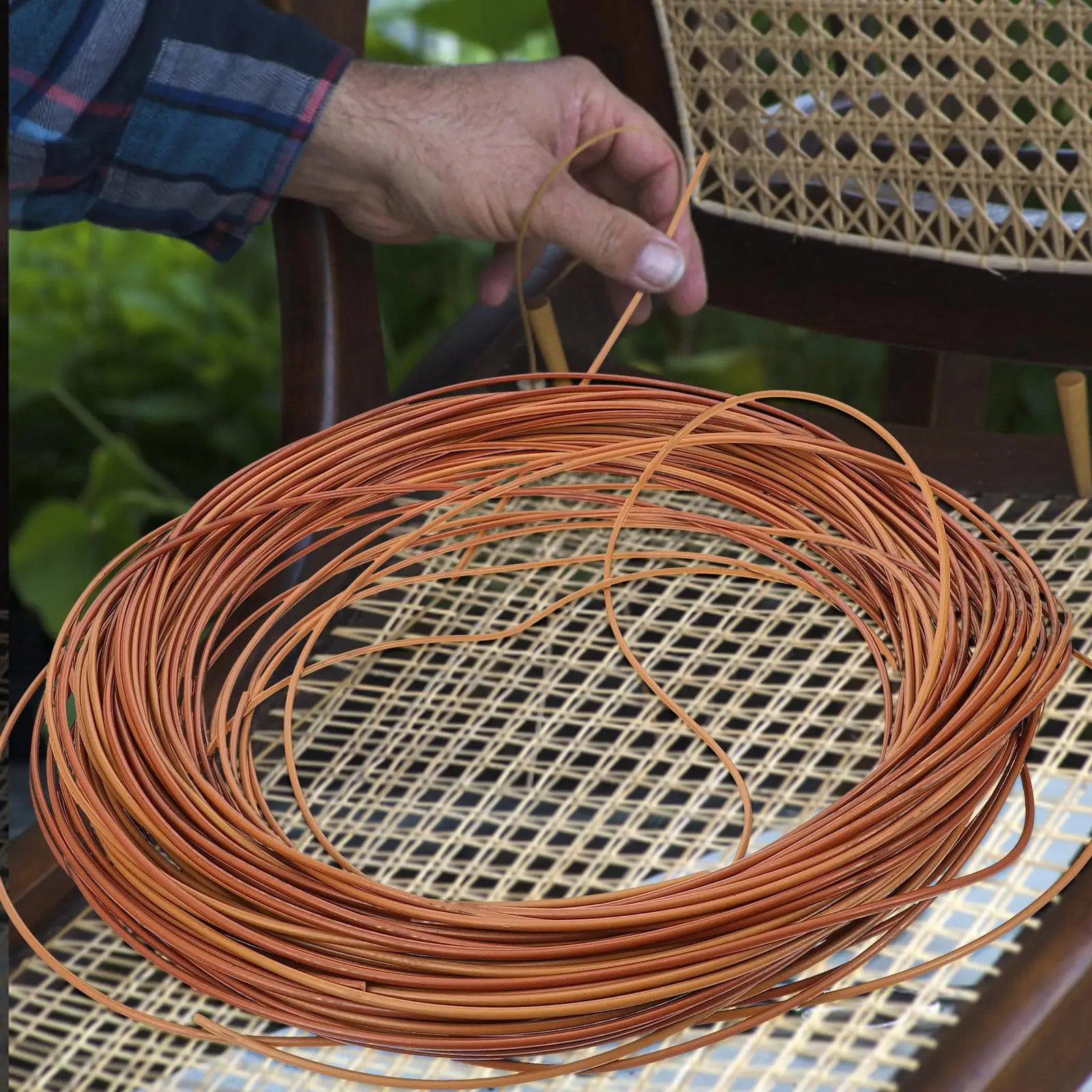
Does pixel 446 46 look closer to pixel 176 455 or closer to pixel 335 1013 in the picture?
pixel 176 455

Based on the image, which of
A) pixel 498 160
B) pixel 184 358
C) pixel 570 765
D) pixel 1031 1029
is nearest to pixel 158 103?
pixel 498 160

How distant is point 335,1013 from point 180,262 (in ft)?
4.06

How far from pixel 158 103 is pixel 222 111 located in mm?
27

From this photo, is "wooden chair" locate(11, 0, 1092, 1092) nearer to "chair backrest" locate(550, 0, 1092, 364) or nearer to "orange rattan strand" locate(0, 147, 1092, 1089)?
"chair backrest" locate(550, 0, 1092, 364)

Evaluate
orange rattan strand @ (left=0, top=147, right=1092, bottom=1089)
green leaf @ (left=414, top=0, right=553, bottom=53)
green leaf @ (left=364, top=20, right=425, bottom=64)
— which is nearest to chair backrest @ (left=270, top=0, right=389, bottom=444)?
orange rattan strand @ (left=0, top=147, right=1092, bottom=1089)

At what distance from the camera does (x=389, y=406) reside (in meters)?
0.44

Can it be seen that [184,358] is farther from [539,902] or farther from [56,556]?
[539,902]

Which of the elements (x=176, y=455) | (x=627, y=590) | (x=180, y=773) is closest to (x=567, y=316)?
(x=627, y=590)

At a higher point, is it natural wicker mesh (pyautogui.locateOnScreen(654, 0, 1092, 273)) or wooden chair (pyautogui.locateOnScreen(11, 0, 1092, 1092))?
natural wicker mesh (pyautogui.locateOnScreen(654, 0, 1092, 273))

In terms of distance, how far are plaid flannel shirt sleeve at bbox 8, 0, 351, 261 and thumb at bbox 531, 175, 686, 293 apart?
0.11 m

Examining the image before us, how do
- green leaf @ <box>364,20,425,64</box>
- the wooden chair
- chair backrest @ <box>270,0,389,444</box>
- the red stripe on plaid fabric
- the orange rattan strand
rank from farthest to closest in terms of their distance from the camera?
green leaf @ <box>364,20,425,64</box>
chair backrest @ <box>270,0,389,444</box>
the red stripe on plaid fabric
the wooden chair
the orange rattan strand

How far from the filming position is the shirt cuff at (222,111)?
0.57m

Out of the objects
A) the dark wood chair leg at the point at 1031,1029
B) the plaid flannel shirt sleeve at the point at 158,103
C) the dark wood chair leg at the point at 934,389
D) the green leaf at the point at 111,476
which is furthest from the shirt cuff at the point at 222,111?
the green leaf at the point at 111,476

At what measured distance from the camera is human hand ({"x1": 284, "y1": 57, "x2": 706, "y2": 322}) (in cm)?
58
